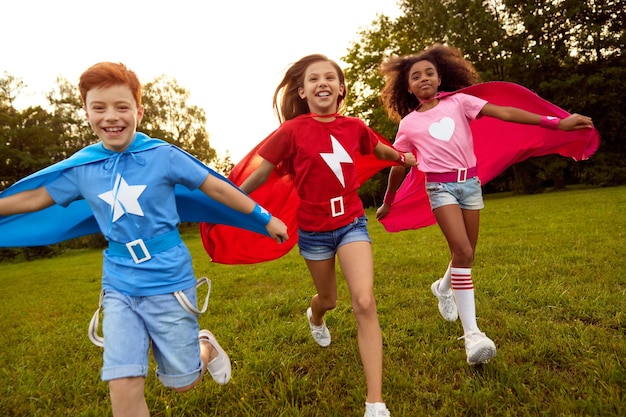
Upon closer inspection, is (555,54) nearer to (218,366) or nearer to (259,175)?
(259,175)

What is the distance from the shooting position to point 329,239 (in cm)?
364

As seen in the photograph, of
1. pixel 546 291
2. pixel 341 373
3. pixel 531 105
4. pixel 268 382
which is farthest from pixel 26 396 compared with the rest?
pixel 531 105

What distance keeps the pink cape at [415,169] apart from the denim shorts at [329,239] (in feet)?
3.04

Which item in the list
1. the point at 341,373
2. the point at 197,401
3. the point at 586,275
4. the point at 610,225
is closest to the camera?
the point at 197,401

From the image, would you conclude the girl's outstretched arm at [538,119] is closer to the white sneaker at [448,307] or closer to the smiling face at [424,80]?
the smiling face at [424,80]

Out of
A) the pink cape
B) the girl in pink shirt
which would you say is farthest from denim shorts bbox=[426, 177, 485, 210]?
the pink cape

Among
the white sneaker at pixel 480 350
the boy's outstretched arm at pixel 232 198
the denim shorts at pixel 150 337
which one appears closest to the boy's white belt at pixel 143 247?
the denim shorts at pixel 150 337

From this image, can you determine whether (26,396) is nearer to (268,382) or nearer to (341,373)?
(268,382)

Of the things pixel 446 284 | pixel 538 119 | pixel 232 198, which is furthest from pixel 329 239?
pixel 538 119

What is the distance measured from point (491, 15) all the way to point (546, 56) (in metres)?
5.06

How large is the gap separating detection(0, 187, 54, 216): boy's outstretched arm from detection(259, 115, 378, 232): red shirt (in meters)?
1.59

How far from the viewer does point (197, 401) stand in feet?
11.7

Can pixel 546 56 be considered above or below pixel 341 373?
above

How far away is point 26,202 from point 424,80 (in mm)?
3708
